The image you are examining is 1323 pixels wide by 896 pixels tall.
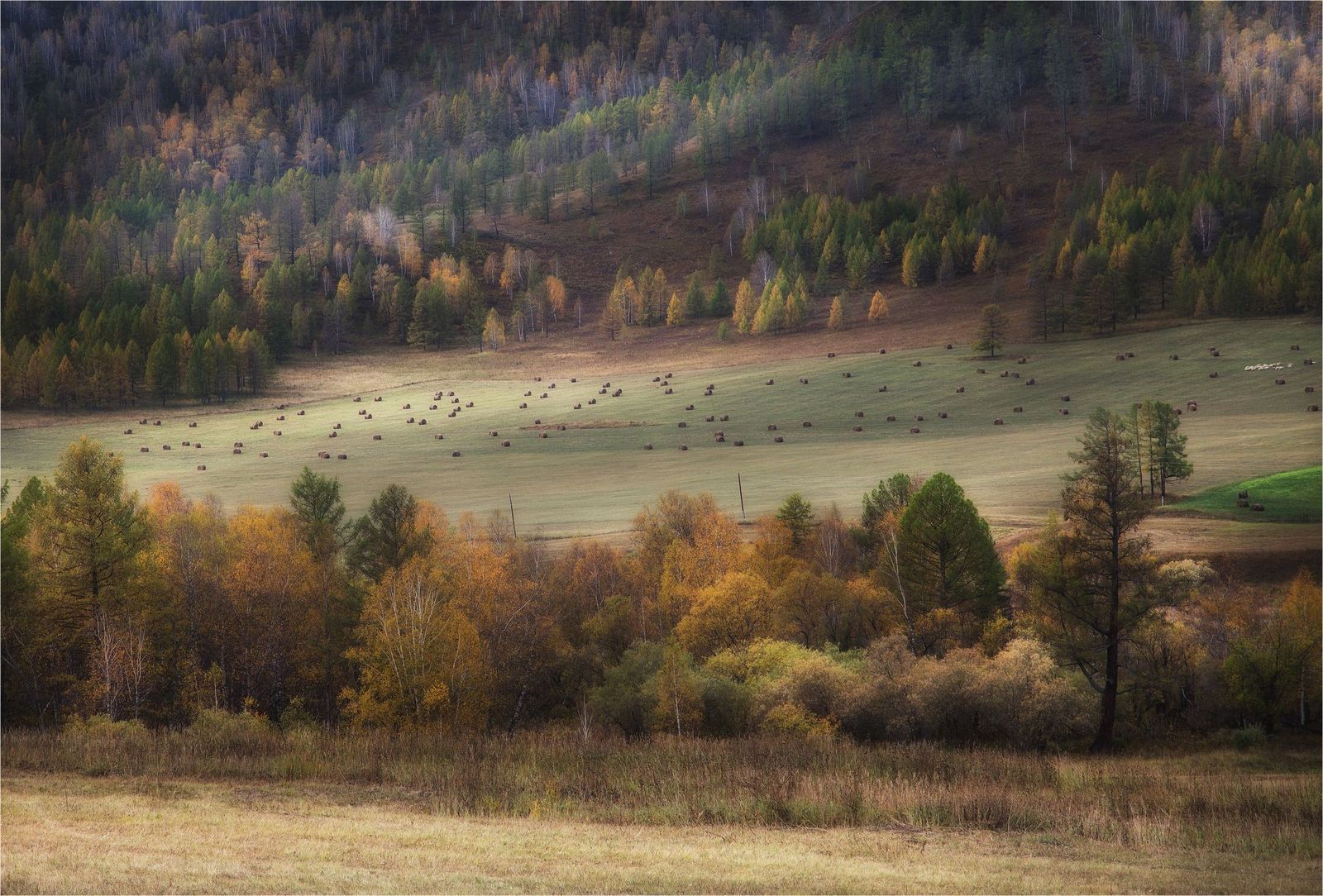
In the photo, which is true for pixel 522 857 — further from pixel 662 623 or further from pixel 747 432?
pixel 747 432

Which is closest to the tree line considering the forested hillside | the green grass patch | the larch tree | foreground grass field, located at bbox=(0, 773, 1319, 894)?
the green grass patch

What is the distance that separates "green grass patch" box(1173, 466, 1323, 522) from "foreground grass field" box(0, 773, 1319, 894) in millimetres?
36784

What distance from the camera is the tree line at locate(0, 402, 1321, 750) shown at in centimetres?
3528

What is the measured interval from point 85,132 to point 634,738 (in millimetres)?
118925

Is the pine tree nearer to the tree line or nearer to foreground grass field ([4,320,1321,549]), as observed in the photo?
foreground grass field ([4,320,1321,549])

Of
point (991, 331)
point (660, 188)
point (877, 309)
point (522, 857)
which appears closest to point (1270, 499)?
point (991, 331)

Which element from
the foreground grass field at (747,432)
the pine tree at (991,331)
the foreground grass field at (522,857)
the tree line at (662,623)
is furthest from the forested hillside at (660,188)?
the foreground grass field at (522,857)

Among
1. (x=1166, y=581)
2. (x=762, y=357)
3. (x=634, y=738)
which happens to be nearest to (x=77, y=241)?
(x=762, y=357)

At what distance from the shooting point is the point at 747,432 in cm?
6038

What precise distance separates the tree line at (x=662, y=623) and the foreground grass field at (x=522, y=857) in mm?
16465

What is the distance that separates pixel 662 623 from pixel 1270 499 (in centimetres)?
2872

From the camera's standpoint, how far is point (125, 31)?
170 metres

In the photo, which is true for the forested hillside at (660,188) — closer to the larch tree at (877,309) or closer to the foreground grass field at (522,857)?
the larch tree at (877,309)

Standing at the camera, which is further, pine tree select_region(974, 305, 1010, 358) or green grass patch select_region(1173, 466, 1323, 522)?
pine tree select_region(974, 305, 1010, 358)
